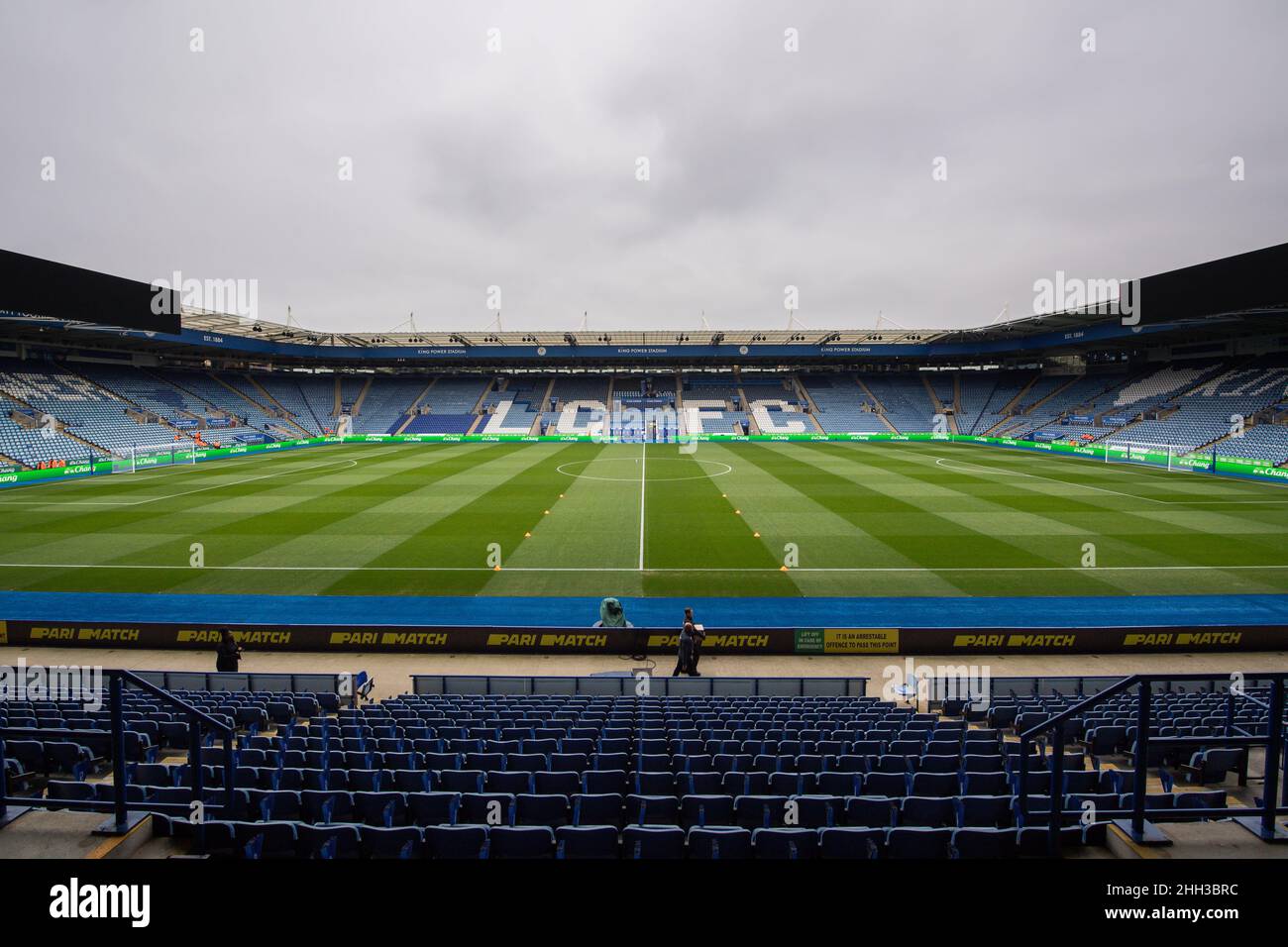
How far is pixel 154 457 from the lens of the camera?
170 feet

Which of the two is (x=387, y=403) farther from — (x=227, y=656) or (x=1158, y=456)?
(x=1158, y=456)

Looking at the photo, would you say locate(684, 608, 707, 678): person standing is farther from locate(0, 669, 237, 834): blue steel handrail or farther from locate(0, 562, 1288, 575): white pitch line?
locate(0, 669, 237, 834): blue steel handrail

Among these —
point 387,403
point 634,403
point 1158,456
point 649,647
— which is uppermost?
point 634,403

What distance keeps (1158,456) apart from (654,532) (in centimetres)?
4632

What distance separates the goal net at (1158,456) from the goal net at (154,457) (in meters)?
79.1


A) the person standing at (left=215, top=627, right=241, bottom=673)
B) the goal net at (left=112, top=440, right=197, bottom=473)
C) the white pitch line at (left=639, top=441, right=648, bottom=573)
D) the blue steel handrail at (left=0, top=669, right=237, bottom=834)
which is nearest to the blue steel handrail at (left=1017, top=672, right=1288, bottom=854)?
the blue steel handrail at (left=0, top=669, right=237, bottom=834)

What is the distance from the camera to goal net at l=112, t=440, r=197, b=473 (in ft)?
160

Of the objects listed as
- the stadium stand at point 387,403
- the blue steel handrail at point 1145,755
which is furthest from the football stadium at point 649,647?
the stadium stand at point 387,403

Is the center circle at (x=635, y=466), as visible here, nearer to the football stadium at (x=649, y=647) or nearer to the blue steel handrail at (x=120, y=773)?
the football stadium at (x=649, y=647)

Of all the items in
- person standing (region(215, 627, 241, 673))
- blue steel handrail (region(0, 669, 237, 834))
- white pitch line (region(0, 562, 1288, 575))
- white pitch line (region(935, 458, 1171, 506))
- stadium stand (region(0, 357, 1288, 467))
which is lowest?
person standing (region(215, 627, 241, 673))

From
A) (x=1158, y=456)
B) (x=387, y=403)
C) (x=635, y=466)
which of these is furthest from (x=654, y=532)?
(x=387, y=403)

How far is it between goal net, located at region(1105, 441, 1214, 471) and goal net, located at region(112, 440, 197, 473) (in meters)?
79.1
